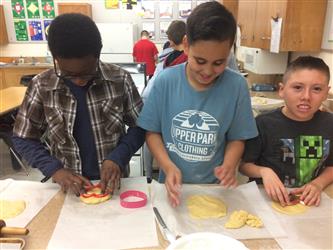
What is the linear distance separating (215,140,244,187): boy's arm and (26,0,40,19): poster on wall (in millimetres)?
6399

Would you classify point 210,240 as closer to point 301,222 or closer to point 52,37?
point 301,222

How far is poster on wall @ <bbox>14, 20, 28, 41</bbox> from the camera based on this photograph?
6.30m

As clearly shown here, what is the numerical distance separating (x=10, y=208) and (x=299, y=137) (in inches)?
36.9

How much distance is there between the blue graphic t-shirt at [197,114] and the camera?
982 millimetres

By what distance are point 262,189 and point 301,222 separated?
19 cm

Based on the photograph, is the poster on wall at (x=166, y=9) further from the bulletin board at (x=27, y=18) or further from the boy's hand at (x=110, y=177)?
the boy's hand at (x=110, y=177)

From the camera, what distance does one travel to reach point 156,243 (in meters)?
0.72

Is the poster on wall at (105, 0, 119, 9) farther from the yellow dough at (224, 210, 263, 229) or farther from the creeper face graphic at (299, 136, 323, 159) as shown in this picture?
the yellow dough at (224, 210, 263, 229)

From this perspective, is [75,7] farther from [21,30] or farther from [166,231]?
[166,231]

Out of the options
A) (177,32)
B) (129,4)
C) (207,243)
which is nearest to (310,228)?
(207,243)

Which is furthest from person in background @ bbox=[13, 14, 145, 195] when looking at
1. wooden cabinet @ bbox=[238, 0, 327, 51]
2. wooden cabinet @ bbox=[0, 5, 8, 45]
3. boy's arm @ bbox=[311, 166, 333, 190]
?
wooden cabinet @ bbox=[0, 5, 8, 45]

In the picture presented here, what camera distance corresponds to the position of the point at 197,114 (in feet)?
3.21

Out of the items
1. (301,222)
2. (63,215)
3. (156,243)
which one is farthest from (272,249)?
(63,215)

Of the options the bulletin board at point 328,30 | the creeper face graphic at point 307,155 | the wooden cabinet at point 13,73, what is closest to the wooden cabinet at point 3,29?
the wooden cabinet at point 13,73
